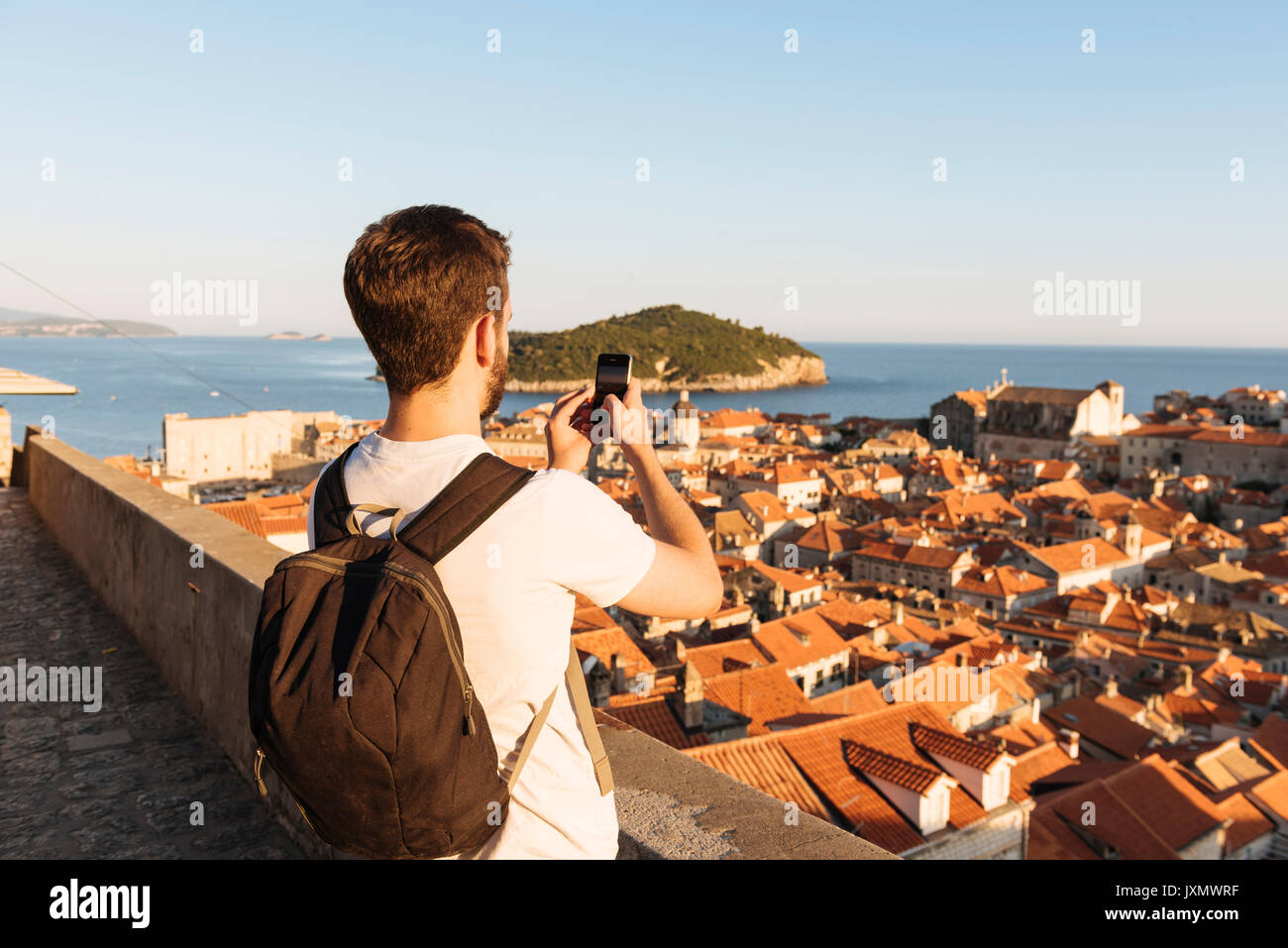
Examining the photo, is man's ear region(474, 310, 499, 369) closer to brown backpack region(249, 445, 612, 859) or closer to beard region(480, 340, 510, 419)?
beard region(480, 340, 510, 419)

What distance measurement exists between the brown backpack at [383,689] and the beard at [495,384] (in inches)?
6.3

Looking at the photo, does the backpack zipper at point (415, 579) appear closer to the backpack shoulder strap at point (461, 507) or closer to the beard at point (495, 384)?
the backpack shoulder strap at point (461, 507)

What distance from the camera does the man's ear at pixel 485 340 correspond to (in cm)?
131

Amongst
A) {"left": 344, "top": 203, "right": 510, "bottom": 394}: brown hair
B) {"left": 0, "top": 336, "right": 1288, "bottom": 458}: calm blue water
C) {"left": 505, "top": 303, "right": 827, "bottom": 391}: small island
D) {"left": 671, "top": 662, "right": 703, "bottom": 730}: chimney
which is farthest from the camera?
{"left": 505, "top": 303, "right": 827, "bottom": 391}: small island

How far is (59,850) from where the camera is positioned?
283 centimetres

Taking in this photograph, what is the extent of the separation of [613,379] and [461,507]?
0.37 metres

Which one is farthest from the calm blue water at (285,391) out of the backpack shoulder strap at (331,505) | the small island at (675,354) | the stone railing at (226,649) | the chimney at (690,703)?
the backpack shoulder strap at (331,505)

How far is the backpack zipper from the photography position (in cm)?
115

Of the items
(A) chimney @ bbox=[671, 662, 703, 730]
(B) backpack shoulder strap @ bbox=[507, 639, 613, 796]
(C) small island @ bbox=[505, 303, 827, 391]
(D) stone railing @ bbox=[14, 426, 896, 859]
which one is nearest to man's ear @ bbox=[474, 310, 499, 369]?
(B) backpack shoulder strap @ bbox=[507, 639, 613, 796]

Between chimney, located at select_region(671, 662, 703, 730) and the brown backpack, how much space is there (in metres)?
10.8

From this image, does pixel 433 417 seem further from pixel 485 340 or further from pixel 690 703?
pixel 690 703
